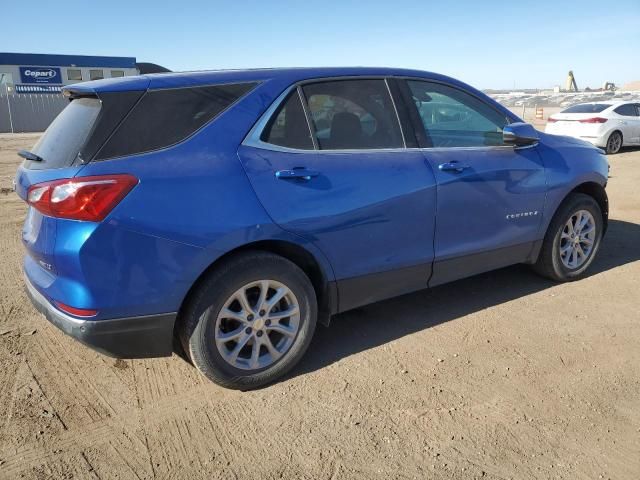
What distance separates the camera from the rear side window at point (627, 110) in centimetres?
1454

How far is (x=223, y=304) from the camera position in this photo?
283cm

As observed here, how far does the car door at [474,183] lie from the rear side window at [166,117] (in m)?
1.38

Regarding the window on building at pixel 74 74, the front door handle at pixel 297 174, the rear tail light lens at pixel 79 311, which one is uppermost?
the front door handle at pixel 297 174

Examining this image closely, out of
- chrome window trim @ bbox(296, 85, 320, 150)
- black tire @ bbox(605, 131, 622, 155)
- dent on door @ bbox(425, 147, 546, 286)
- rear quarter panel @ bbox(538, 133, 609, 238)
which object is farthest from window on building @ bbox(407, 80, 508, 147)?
black tire @ bbox(605, 131, 622, 155)

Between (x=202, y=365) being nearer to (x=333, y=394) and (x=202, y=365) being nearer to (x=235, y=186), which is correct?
(x=333, y=394)

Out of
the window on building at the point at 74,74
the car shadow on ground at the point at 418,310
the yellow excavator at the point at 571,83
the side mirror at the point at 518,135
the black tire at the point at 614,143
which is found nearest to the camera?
the car shadow on ground at the point at 418,310

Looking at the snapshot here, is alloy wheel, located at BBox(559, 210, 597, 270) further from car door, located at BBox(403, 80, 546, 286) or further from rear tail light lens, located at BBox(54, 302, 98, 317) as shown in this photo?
rear tail light lens, located at BBox(54, 302, 98, 317)

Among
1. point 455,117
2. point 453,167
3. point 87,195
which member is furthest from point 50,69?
point 87,195

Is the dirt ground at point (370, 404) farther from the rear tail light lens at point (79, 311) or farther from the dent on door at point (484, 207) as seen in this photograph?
the rear tail light lens at point (79, 311)

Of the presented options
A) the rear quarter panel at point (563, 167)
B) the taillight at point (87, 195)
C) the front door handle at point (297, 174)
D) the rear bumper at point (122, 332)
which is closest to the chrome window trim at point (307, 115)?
the front door handle at point (297, 174)

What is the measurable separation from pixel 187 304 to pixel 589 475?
209 centimetres

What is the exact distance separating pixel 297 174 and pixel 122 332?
1.24 meters

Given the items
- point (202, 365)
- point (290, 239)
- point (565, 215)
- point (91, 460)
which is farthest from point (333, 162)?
point (565, 215)

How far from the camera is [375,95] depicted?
350cm
